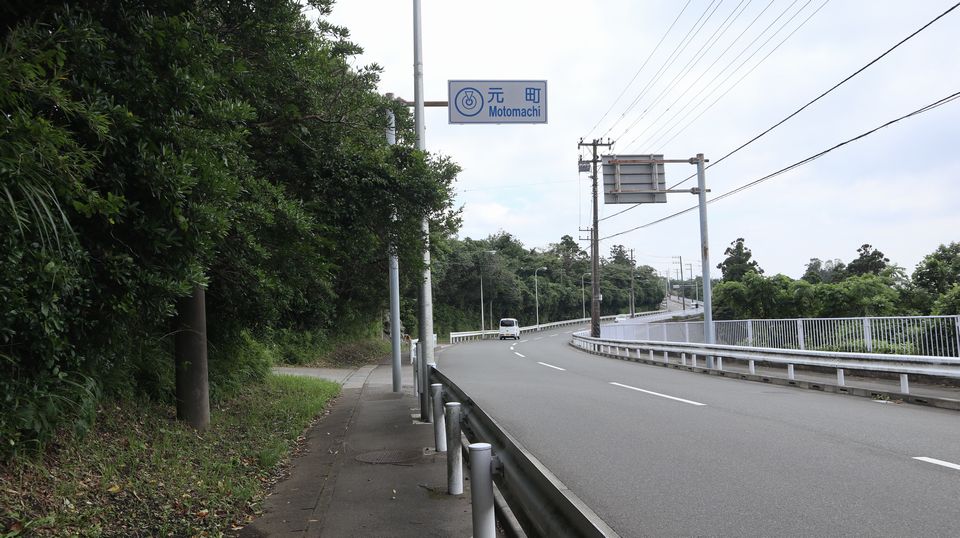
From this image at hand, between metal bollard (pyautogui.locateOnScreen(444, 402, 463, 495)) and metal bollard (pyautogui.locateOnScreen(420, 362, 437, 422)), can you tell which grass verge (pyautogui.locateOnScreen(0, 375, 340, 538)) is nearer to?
metal bollard (pyautogui.locateOnScreen(444, 402, 463, 495))

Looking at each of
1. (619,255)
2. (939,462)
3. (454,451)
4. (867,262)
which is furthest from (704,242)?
(619,255)

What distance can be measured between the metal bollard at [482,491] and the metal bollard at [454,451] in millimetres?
1847

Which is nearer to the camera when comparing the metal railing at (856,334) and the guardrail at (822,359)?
the guardrail at (822,359)

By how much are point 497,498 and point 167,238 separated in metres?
3.16

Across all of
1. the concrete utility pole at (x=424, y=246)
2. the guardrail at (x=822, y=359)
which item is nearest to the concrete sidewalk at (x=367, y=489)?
the concrete utility pole at (x=424, y=246)

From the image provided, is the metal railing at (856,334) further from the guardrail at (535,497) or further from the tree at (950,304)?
the guardrail at (535,497)

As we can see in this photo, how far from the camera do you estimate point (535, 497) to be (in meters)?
3.10

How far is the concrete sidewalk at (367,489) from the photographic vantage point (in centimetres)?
517

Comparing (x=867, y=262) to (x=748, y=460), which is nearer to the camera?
(x=748, y=460)

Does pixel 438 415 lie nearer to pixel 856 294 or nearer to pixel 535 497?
pixel 535 497

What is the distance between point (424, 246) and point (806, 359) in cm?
938

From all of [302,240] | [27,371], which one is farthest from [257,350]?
[27,371]

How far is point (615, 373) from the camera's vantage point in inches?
733

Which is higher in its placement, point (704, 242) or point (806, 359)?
point (704, 242)
